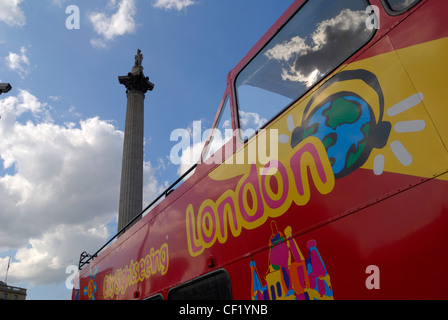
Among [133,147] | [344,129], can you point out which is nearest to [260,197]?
[344,129]

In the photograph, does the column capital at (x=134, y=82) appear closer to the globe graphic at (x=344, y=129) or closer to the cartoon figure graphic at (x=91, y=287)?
the cartoon figure graphic at (x=91, y=287)

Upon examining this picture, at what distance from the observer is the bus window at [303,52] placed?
2822 millimetres

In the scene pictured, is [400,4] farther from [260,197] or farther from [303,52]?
[260,197]

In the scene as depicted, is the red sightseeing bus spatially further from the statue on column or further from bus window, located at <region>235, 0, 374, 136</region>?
the statue on column

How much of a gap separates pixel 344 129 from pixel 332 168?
299 millimetres

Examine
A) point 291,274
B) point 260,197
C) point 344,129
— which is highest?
point 344,129

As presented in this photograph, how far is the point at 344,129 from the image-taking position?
252 cm

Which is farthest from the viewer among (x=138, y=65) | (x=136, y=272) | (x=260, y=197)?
(x=138, y=65)

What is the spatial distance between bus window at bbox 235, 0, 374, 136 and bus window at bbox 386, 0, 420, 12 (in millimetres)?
209

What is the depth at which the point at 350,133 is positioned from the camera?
8.09 ft
